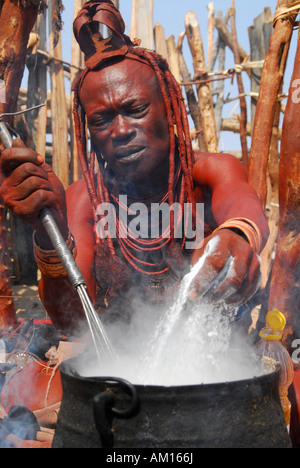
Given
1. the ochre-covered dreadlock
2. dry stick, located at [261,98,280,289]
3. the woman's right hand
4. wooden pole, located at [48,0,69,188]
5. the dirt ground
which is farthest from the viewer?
wooden pole, located at [48,0,69,188]

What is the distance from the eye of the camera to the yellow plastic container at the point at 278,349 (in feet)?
6.08

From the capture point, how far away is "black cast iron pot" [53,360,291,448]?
1.07m

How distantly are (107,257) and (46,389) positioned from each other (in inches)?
30.3

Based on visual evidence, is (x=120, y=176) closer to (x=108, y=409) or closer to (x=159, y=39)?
(x=108, y=409)

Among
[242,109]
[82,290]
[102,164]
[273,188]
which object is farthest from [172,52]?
[82,290]

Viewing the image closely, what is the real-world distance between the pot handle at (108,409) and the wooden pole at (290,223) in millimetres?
1888

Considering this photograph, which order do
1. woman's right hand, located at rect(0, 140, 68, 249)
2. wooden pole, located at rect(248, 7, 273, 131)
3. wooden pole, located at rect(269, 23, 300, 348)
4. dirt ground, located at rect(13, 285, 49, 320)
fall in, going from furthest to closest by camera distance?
wooden pole, located at rect(248, 7, 273, 131) → dirt ground, located at rect(13, 285, 49, 320) → wooden pole, located at rect(269, 23, 300, 348) → woman's right hand, located at rect(0, 140, 68, 249)

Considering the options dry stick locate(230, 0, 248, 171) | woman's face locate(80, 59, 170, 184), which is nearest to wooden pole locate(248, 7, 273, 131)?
dry stick locate(230, 0, 248, 171)

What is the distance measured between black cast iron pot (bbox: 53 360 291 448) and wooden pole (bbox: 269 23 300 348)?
5.53 feet

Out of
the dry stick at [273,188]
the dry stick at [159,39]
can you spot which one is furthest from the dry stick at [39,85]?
the dry stick at [273,188]

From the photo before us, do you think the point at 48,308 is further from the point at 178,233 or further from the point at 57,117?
the point at 57,117

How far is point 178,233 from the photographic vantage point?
8.06ft

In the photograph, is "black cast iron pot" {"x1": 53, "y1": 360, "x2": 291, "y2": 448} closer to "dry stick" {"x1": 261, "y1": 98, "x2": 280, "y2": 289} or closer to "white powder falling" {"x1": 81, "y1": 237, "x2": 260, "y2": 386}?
"white powder falling" {"x1": 81, "y1": 237, "x2": 260, "y2": 386}
